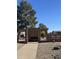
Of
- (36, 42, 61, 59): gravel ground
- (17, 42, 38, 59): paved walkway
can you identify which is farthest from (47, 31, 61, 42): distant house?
(17, 42, 38, 59): paved walkway

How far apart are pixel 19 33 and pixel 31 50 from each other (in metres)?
0.49

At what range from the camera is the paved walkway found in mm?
3254

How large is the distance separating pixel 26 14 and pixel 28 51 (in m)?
0.87

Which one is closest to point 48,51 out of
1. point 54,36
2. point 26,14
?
point 54,36

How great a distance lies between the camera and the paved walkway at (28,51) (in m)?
3.25

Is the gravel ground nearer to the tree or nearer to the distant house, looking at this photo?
the distant house

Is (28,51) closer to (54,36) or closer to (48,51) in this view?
(48,51)

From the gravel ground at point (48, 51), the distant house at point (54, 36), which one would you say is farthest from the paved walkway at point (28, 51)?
the distant house at point (54, 36)

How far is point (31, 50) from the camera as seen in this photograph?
133 inches
